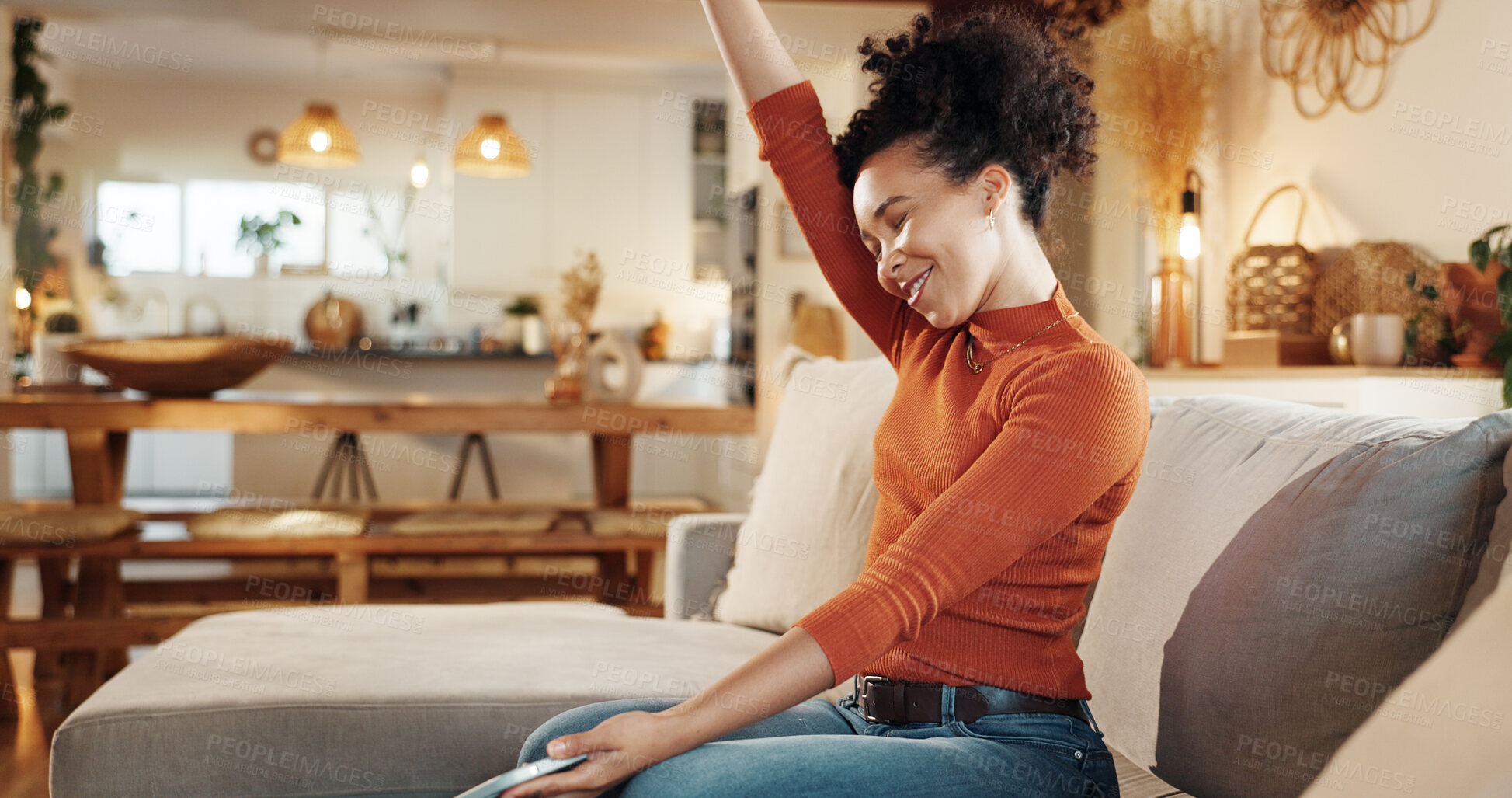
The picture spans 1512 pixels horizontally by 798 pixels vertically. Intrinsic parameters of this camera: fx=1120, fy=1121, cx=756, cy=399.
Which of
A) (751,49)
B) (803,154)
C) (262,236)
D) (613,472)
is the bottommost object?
(613,472)

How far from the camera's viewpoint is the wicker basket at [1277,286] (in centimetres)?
314

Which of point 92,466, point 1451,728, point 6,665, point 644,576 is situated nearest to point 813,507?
point 1451,728

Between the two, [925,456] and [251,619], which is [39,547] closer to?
[251,619]

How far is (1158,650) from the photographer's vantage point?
1.20 m

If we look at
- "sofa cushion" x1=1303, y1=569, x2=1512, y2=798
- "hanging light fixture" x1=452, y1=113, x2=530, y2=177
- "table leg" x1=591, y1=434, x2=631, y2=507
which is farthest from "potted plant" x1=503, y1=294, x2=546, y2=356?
"sofa cushion" x1=1303, y1=569, x2=1512, y2=798

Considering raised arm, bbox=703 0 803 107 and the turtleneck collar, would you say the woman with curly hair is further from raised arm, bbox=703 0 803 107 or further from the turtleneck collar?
raised arm, bbox=703 0 803 107

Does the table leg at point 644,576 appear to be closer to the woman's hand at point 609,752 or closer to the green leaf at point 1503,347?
the green leaf at point 1503,347

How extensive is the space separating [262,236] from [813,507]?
630 centimetres

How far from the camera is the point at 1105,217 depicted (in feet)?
14.8

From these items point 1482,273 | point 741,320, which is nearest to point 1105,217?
point 741,320

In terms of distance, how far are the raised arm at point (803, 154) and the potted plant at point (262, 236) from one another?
657 cm

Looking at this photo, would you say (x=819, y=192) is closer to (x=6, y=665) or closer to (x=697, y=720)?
(x=697, y=720)

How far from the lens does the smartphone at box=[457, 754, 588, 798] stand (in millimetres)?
813

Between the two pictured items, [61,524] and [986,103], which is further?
[61,524]
